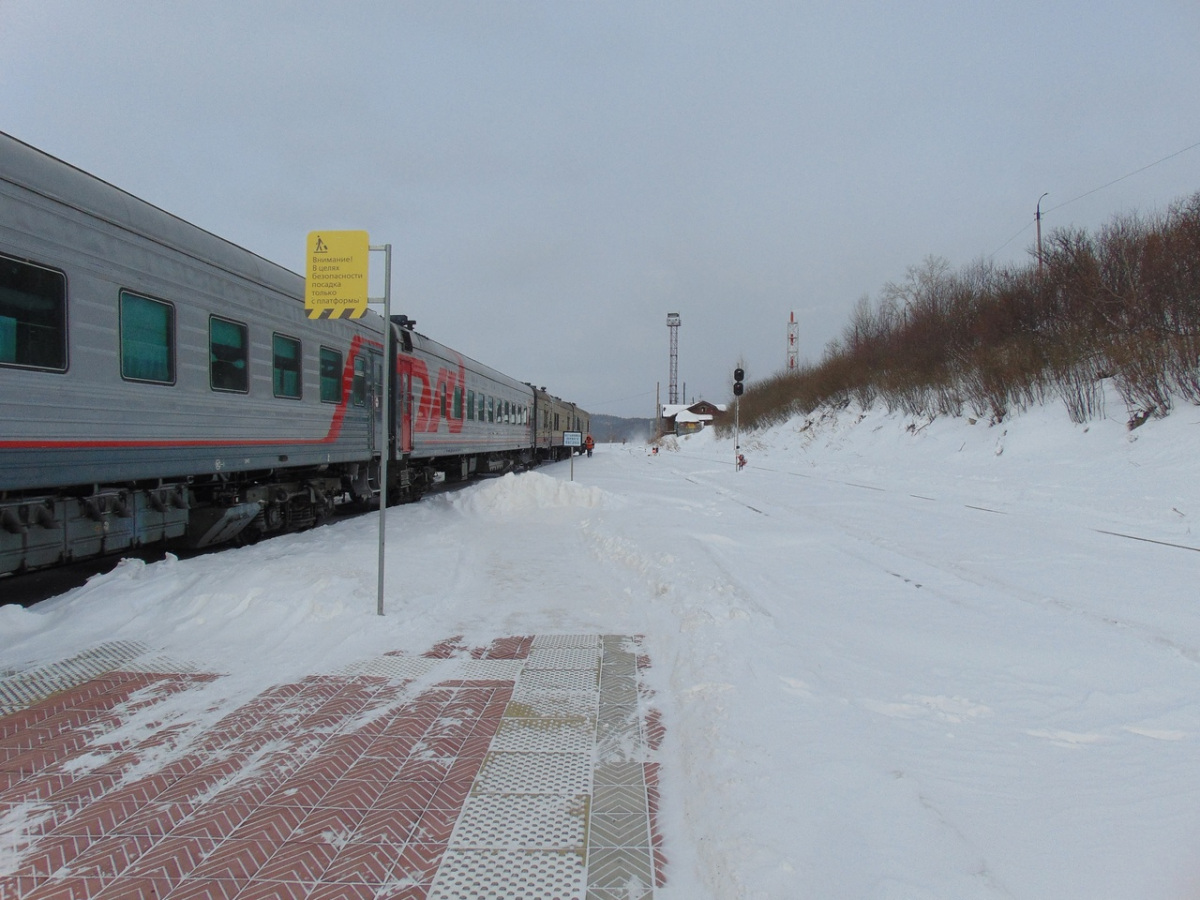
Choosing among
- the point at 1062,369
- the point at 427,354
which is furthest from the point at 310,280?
the point at 1062,369

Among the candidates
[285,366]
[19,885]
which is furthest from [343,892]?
[285,366]

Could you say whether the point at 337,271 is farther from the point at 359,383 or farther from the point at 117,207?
the point at 359,383

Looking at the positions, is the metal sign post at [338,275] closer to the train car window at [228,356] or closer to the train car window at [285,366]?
the train car window at [228,356]

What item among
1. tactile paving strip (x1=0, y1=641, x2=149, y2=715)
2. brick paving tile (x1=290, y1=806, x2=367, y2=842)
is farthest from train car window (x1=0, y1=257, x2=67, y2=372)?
brick paving tile (x1=290, y1=806, x2=367, y2=842)

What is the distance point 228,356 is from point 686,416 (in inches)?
3557

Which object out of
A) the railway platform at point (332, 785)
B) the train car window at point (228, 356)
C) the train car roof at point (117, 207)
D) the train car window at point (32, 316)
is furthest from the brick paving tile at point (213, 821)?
the train car window at point (228, 356)

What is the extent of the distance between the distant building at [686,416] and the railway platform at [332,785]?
88007mm

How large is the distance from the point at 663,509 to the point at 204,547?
720 centimetres

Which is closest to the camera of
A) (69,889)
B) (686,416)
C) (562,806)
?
(69,889)

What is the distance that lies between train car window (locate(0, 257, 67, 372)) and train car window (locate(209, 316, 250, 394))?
180 centimetres

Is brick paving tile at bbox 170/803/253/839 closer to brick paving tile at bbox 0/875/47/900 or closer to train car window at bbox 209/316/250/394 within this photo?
brick paving tile at bbox 0/875/47/900

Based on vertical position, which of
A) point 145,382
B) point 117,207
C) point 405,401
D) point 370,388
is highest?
point 117,207

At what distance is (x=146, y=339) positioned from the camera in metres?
6.07

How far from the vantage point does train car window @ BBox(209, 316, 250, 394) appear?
701cm
